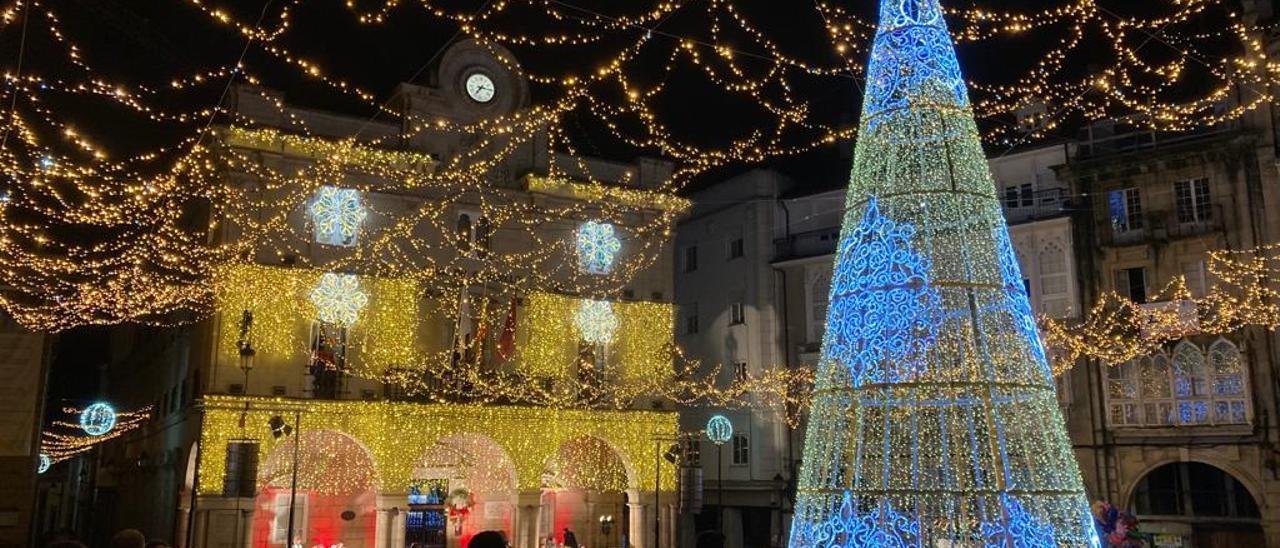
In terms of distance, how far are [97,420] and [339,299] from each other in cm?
627

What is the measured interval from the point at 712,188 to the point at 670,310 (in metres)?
7.66

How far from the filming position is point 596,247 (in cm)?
2984

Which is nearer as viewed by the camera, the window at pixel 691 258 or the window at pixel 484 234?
the window at pixel 484 234

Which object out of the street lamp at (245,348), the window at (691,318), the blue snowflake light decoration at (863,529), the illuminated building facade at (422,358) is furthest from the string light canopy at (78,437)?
the blue snowflake light decoration at (863,529)

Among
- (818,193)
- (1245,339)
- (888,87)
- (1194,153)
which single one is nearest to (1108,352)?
(1245,339)

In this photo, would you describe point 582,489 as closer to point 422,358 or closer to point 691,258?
point 422,358

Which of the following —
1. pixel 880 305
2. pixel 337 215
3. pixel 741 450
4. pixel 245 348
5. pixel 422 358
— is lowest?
pixel 741 450

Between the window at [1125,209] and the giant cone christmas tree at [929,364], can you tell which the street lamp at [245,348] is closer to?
the giant cone christmas tree at [929,364]

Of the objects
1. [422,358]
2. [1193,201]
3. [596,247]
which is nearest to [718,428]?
[596,247]

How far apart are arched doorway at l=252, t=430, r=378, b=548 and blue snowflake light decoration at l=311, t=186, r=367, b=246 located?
487cm

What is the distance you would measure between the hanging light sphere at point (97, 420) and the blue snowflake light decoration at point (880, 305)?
21.2 metres

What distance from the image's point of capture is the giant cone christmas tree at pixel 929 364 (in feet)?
27.5

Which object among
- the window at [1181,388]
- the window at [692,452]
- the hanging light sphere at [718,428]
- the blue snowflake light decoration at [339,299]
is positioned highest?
the blue snowflake light decoration at [339,299]

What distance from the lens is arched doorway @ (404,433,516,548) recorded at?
27.8 m
